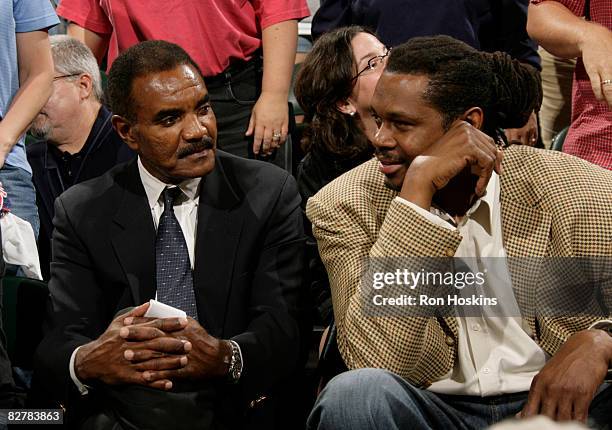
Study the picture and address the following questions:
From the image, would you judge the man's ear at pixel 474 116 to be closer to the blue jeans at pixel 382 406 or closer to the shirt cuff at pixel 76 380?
the blue jeans at pixel 382 406

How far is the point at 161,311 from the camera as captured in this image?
2750 millimetres

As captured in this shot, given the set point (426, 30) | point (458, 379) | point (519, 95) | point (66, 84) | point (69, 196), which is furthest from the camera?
point (66, 84)

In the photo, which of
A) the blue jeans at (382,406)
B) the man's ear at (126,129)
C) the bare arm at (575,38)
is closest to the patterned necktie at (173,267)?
the man's ear at (126,129)

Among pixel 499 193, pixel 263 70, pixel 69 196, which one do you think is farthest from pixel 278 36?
pixel 499 193

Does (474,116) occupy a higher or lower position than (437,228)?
higher

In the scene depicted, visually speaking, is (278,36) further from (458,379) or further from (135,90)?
(458,379)

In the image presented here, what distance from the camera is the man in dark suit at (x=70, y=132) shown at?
4.12 meters

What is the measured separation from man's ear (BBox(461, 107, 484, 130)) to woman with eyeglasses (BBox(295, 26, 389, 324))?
101 cm

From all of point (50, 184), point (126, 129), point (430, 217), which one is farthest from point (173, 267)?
point (50, 184)

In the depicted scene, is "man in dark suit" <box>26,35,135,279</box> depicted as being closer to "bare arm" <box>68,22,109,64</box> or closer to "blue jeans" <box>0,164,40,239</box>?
"bare arm" <box>68,22,109,64</box>

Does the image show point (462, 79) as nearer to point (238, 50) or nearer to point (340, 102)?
point (340, 102)

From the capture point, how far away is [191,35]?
3867mm

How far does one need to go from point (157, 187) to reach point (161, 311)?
58 centimetres

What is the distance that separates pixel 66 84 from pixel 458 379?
2.47 metres
